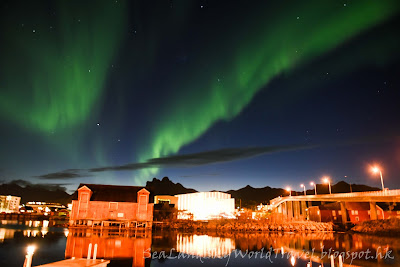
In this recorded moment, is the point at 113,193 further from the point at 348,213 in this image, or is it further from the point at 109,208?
the point at 348,213

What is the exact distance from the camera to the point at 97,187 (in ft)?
207

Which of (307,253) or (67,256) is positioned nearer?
(67,256)

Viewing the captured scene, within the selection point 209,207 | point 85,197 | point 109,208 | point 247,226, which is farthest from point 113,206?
point 247,226

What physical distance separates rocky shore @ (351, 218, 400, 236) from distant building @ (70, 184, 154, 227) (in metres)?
48.9

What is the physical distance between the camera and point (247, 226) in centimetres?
6191

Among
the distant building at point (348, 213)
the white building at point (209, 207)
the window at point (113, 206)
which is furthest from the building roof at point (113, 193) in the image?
the distant building at point (348, 213)

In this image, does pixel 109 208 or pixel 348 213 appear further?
pixel 348 213

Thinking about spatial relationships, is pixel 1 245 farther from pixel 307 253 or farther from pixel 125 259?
pixel 307 253

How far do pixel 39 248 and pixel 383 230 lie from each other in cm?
6453

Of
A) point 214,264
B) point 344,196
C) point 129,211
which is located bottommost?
point 214,264

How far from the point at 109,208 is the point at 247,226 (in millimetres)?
32281

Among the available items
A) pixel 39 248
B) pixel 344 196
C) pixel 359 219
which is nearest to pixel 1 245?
pixel 39 248

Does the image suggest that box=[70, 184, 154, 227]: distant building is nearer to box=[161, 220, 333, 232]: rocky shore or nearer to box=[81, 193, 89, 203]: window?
box=[81, 193, 89, 203]: window

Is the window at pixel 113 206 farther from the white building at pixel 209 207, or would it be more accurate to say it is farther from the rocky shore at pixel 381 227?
the rocky shore at pixel 381 227
